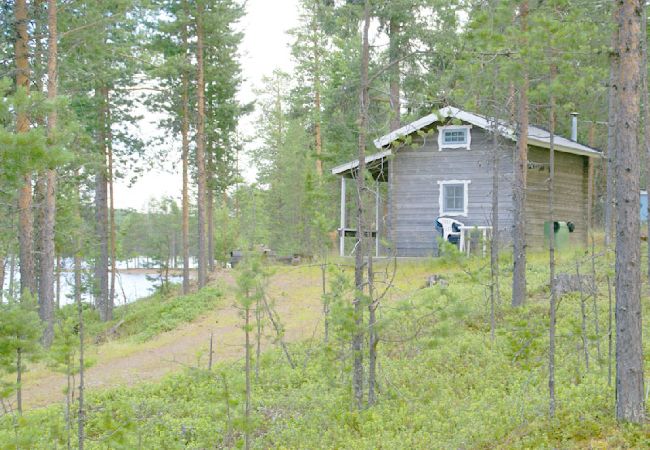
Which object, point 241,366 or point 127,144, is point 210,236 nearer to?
point 127,144

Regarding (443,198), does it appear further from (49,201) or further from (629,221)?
(629,221)

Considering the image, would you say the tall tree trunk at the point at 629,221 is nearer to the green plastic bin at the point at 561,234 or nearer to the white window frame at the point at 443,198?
the green plastic bin at the point at 561,234

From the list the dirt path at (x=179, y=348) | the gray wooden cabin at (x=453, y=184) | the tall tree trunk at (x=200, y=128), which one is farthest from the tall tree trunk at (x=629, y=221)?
the tall tree trunk at (x=200, y=128)

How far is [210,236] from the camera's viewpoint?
3319cm

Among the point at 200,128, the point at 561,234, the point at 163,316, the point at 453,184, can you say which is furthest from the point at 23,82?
the point at 561,234

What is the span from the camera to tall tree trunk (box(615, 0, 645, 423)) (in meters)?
6.93

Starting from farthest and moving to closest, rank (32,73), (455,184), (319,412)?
(455,184)
(32,73)
(319,412)

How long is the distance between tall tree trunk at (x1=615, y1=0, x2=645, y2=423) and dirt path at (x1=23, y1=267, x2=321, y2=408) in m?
6.46

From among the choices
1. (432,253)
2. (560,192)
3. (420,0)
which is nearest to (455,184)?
(432,253)

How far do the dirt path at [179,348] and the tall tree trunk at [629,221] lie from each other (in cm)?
646

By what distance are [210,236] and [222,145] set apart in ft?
16.0

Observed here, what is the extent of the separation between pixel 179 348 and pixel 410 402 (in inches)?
397

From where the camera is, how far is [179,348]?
60.0 feet

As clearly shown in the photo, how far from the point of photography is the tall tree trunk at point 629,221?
22.7 feet
